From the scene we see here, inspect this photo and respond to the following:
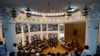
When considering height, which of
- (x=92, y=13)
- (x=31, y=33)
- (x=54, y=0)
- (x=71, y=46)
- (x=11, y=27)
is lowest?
(x=71, y=46)

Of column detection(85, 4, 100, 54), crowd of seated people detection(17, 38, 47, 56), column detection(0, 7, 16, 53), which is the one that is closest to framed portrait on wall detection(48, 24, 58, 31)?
crowd of seated people detection(17, 38, 47, 56)

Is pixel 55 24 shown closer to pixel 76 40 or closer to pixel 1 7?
pixel 76 40

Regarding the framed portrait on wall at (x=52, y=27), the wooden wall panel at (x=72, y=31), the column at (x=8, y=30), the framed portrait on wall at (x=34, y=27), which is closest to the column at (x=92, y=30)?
the column at (x=8, y=30)

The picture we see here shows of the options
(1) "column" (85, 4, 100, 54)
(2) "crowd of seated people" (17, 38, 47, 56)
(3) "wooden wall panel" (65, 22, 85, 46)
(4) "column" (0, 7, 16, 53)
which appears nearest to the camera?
(1) "column" (85, 4, 100, 54)

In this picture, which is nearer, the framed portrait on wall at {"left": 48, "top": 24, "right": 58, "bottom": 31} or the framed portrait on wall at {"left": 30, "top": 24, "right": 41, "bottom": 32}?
the framed portrait on wall at {"left": 30, "top": 24, "right": 41, "bottom": 32}

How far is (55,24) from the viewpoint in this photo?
18578mm

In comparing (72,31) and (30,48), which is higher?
(72,31)

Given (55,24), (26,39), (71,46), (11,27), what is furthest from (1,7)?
(55,24)

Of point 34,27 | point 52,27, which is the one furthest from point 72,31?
point 34,27

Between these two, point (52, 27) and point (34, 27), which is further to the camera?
point (52, 27)

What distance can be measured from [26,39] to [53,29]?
5.20 m

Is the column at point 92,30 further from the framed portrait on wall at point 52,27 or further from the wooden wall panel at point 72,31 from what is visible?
the framed portrait on wall at point 52,27

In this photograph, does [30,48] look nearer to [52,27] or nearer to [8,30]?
[8,30]

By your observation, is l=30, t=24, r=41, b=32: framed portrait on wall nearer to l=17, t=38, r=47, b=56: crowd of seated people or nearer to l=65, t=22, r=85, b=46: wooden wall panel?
l=17, t=38, r=47, b=56: crowd of seated people
